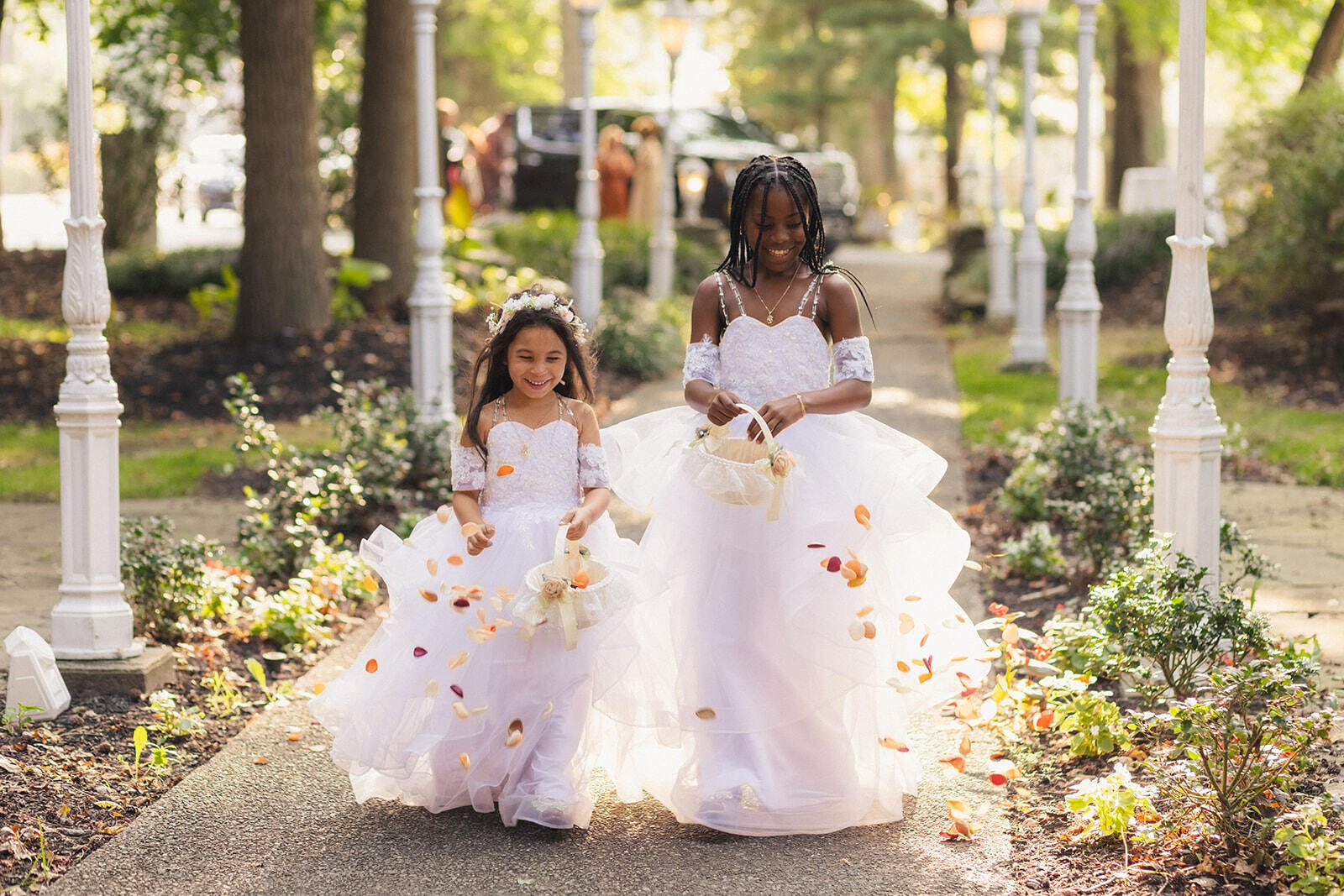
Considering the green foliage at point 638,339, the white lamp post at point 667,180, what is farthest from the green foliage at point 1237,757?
the white lamp post at point 667,180

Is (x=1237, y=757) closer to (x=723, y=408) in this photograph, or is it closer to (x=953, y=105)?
(x=723, y=408)

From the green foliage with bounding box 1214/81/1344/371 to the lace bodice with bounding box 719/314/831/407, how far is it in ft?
30.9

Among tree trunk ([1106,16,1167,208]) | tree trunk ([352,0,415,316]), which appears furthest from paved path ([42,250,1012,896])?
tree trunk ([1106,16,1167,208])

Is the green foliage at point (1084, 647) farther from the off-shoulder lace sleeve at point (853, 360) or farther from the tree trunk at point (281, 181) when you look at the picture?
the tree trunk at point (281, 181)

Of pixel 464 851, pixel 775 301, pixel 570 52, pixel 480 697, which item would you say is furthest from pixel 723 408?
pixel 570 52

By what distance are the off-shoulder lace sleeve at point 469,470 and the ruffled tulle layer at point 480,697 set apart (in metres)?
0.15

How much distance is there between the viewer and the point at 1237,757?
3914 millimetres

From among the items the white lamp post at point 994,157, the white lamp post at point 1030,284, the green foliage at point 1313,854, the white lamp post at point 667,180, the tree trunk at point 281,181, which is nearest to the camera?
the green foliage at point 1313,854

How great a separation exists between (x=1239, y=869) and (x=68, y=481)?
11.8 ft

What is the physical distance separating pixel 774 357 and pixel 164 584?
2786 millimetres

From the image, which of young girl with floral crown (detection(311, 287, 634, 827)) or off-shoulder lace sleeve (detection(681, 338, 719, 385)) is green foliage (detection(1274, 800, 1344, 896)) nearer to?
young girl with floral crown (detection(311, 287, 634, 827))

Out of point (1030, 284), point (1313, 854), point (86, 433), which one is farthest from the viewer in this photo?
point (1030, 284)

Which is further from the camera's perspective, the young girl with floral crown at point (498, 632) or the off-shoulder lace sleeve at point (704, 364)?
the off-shoulder lace sleeve at point (704, 364)

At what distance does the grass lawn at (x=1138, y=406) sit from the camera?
967 centimetres
